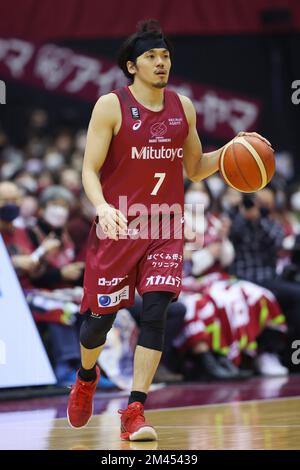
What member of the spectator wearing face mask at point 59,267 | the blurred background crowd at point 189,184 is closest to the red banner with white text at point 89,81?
the blurred background crowd at point 189,184

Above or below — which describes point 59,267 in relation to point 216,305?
above

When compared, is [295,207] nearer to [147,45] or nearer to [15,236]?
[15,236]

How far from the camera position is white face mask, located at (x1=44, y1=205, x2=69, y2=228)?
10797 mm

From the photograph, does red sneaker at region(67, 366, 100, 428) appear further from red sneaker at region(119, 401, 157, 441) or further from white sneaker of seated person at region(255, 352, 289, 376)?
white sneaker of seated person at region(255, 352, 289, 376)

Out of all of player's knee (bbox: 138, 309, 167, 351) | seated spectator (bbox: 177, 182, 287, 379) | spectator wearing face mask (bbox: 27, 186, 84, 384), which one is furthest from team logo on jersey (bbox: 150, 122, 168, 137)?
seated spectator (bbox: 177, 182, 287, 379)

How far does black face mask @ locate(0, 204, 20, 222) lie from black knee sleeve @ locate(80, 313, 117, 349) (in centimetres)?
333

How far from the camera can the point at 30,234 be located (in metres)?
10.4

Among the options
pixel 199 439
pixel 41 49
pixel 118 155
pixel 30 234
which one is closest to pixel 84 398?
pixel 199 439

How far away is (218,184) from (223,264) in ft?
11.7

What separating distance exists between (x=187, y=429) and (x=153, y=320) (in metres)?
0.80

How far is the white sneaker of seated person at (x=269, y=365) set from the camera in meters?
11.4

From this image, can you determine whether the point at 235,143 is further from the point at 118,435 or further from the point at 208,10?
the point at 208,10

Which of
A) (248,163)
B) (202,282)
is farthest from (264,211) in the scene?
(248,163)

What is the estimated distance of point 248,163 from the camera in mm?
6426
